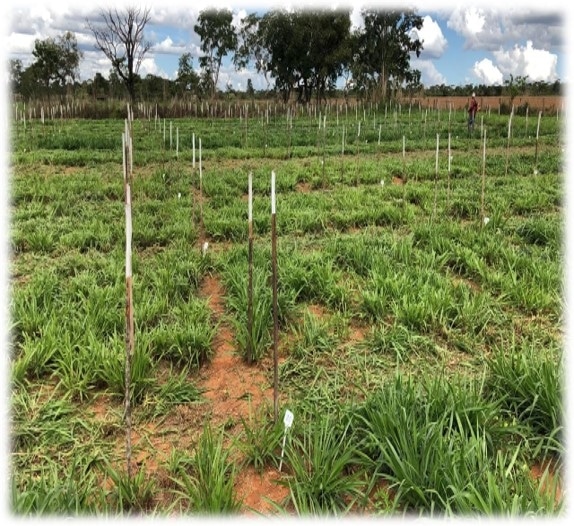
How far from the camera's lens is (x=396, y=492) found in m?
2.15

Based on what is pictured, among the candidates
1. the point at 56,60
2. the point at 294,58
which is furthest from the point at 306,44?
the point at 56,60

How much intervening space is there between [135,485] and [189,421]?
0.65 m

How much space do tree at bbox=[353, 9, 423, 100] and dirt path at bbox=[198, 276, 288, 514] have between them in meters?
32.2

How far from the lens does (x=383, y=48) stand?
33.9m

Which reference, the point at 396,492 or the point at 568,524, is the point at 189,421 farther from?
the point at 568,524

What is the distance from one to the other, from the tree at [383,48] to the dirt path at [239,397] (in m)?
32.2

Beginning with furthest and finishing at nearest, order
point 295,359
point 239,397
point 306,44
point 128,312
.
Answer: point 306,44, point 295,359, point 239,397, point 128,312

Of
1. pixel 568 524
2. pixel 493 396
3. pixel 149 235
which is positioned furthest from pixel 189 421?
pixel 149 235

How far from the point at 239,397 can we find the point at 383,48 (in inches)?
1374

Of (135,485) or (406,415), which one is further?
(406,415)

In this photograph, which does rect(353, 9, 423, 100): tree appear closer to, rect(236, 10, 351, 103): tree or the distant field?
rect(236, 10, 351, 103): tree

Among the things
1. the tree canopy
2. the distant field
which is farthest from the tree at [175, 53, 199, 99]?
the distant field

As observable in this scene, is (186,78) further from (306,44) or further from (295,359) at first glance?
(295,359)

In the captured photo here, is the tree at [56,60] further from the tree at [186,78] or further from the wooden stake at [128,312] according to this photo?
the wooden stake at [128,312]
